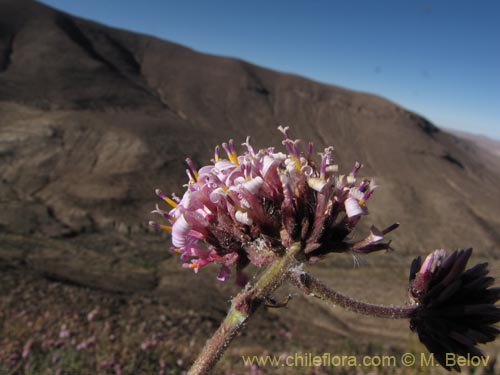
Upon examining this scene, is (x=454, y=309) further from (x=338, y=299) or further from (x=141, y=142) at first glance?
(x=141, y=142)

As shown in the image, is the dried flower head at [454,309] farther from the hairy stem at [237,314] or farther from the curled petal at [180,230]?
the curled petal at [180,230]

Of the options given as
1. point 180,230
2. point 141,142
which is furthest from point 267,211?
point 141,142

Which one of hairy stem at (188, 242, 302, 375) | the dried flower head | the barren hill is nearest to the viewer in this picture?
hairy stem at (188, 242, 302, 375)

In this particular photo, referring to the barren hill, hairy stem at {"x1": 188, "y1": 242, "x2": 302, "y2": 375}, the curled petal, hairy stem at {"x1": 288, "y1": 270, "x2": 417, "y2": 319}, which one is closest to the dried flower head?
hairy stem at {"x1": 288, "y1": 270, "x2": 417, "y2": 319}

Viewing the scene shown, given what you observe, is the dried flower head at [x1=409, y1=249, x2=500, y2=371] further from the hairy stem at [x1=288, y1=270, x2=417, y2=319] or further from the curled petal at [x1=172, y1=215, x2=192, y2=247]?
the curled petal at [x1=172, y1=215, x2=192, y2=247]

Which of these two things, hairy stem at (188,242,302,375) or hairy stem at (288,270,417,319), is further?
hairy stem at (288,270,417,319)

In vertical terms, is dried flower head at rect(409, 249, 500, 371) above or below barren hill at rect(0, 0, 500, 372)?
above

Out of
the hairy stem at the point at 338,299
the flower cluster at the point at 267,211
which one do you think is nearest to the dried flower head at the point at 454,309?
the hairy stem at the point at 338,299
